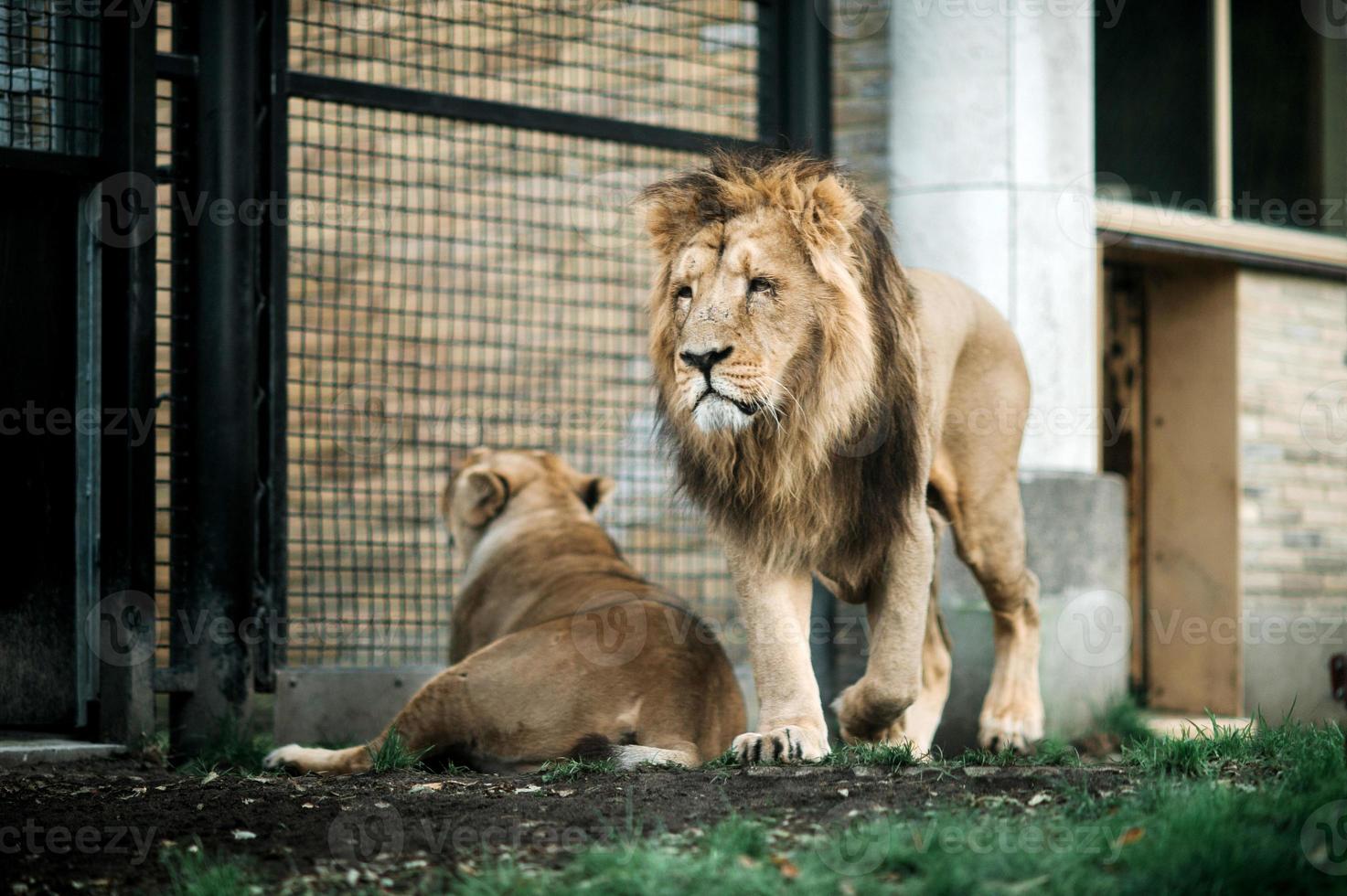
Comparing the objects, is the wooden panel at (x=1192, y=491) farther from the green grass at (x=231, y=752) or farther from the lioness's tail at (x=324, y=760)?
the lioness's tail at (x=324, y=760)

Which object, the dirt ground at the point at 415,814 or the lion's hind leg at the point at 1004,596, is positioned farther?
the lion's hind leg at the point at 1004,596

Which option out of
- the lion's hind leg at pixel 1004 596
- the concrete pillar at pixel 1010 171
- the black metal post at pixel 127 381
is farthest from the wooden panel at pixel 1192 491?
the black metal post at pixel 127 381

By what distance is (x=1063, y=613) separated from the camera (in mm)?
7320

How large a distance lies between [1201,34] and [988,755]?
250 inches

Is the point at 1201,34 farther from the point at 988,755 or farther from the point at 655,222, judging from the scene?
the point at 988,755

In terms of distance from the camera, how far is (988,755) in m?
4.29

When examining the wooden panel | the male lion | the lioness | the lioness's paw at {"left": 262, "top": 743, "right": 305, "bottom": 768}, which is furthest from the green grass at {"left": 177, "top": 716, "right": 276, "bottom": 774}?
the wooden panel

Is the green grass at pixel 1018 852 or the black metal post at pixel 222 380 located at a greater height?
the black metal post at pixel 222 380

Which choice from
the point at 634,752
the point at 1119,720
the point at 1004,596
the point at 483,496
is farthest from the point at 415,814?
the point at 1119,720

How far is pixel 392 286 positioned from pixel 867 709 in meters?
3.39

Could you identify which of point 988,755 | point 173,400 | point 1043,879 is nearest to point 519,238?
point 173,400

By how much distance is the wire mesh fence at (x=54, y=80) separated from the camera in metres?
5.46

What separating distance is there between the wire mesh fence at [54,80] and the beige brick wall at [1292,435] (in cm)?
653

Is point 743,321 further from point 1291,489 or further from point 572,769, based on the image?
point 1291,489
